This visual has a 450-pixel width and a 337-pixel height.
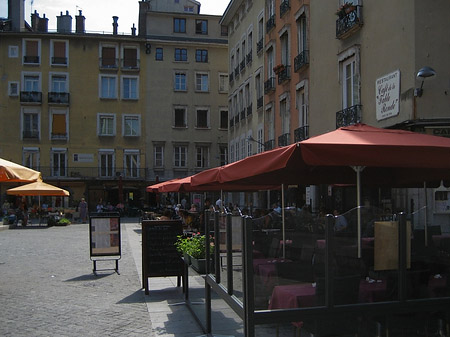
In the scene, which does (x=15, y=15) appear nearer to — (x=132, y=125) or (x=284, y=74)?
(x=132, y=125)

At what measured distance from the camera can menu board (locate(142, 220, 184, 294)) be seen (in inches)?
339

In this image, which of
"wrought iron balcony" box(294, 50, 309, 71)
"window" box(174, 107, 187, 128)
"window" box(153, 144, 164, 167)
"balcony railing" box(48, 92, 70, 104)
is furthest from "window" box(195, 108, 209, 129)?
"wrought iron balcony" box(294, 50, 309, 71)

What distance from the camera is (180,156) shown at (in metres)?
48.0

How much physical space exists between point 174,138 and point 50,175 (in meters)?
11.3

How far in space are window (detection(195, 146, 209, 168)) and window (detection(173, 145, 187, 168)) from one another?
3.67 ft

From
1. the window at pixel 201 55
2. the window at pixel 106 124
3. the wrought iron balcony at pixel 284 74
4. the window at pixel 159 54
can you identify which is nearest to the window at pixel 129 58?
the window at pixel 159 54

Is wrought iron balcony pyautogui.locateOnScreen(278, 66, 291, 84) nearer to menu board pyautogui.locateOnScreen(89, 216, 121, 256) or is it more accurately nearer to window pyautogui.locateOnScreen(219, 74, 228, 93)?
menu board pyautogui.locateOnScreen(89, 216, 121, 256)

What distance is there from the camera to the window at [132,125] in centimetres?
4734

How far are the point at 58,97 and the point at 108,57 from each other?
574 cm

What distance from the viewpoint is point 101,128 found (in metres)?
47.2

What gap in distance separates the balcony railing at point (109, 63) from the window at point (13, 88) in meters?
7.58

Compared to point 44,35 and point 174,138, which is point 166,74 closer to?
point 174,138

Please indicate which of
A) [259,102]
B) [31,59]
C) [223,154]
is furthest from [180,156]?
[259,102]

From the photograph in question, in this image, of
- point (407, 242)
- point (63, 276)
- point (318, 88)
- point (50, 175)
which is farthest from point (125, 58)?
point (407, 242)
